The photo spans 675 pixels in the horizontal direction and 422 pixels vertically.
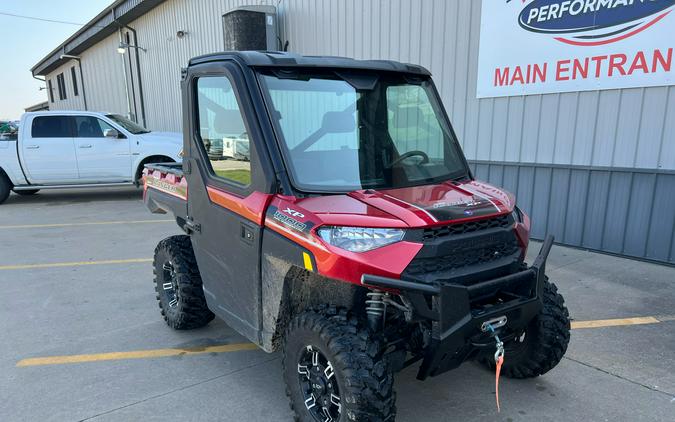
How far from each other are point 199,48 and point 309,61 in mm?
12624

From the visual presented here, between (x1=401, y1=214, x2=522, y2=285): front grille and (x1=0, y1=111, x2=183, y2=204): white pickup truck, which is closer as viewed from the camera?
(x1=401, y1=214, x2=522, y2=285): front grille

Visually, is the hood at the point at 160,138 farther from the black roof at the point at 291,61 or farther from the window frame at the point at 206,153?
the black roof at the point at 291,61

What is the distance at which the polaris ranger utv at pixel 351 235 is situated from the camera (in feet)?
7.57

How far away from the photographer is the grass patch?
2854 mm

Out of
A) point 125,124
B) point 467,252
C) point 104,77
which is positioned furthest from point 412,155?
point 104,77

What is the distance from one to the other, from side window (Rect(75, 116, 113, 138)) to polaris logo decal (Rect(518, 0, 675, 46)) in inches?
372

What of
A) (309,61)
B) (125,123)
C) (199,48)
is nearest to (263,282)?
(309,61)

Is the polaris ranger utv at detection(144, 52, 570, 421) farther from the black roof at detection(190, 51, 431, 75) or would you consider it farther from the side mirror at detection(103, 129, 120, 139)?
the side mirror at detection(103, 129, 120, 139)

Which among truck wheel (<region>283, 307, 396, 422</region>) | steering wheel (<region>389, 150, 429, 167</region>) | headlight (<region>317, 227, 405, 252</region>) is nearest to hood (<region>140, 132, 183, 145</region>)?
steering wheel (<region>389, 150, 429, 167</region>)

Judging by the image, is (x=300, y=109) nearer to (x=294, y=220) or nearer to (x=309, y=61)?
(x=309, y=61)

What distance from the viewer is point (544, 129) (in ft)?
21.5

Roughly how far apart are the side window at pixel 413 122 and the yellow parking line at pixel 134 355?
7.18ft

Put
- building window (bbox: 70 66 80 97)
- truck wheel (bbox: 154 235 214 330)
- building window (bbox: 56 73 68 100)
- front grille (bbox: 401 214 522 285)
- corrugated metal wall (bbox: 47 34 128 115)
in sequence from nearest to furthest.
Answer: front grille (bbox: 401 214 522 285) < truck wheel (bbox: 154 235 214 330) < corrugated metal wall (bbox: 47 34 128 115) < building window (bbox: 70 66 80 97) < building window (bbox: 56 73 68 100)

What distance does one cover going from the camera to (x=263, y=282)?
2.81 metres
